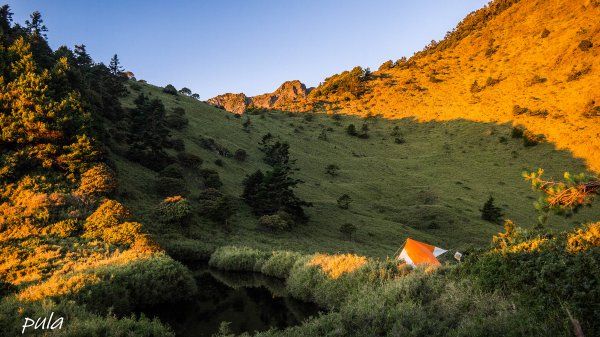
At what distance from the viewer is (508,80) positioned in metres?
110

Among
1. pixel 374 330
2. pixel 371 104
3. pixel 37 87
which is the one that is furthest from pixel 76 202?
pixel 371 104

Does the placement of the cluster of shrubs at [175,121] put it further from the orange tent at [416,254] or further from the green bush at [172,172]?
the orange tent at [416,254]

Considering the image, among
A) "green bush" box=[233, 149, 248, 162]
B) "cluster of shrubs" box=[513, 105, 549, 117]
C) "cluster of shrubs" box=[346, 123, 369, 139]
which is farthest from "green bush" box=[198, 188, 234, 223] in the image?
"cluster of shrubs" box=[513, 105, 549, 117]

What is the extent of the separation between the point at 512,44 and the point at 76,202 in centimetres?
14205

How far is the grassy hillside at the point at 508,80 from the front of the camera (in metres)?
87.6

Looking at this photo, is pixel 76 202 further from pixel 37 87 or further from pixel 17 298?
pixel 17 298

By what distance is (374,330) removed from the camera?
12.4 metres

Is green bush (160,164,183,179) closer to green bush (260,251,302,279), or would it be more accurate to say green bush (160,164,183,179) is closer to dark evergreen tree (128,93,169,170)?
dark evergreen tree (128,93,169,170)

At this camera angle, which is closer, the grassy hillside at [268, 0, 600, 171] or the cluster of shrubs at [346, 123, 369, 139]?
the grassy hillside at [268, 0, 600, 171]

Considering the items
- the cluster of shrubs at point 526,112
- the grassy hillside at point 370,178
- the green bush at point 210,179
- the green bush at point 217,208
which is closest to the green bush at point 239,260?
the grassy hillside at point 370,178

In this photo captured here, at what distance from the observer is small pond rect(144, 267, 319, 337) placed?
18.6 m

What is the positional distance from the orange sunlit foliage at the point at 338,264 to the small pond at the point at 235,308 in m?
2.32

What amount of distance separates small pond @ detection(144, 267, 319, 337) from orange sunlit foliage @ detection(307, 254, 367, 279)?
2.32m

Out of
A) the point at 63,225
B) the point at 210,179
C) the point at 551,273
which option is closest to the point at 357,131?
the point at 210,179
